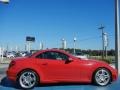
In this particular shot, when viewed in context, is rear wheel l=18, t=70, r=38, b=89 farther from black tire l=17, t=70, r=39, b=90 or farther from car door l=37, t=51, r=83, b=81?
car door l=37, t=51, r=83, b=81

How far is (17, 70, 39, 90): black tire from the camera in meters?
11.9

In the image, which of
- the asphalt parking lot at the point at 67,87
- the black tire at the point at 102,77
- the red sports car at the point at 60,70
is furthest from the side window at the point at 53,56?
the black tire at the point at 102,77

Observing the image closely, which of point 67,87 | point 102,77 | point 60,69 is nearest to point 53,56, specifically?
point 60,69

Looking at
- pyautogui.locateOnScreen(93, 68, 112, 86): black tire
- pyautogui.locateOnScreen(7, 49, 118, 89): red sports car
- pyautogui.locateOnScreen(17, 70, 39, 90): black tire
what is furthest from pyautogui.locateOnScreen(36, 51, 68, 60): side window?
pyautogui.locateOnScreen(93, 68, 112, 86): black tire

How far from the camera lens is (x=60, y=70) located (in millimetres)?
12172

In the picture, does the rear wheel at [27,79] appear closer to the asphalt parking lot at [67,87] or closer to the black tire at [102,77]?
the asphalt parking lot at [67,87]

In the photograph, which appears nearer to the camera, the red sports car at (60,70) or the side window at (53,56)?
the red sports car at (60,70)

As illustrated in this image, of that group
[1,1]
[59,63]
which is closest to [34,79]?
[59,63]

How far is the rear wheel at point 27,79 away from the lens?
39.1 ft

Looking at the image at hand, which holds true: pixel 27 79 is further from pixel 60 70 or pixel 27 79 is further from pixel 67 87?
pixel 67 87

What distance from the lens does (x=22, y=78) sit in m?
12.0

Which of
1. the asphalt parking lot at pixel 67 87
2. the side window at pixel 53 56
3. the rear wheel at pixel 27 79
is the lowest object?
the asphalt parking lot at pixel 67 87

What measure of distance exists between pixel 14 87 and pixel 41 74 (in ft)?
3.55

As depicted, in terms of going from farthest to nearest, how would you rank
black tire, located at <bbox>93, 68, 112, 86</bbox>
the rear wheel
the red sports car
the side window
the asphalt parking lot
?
the side window, black tire, located at <bbox>93, 68, 112, 86</bbox>, the red sports car, the rear wheel, the asphalt parking lot
